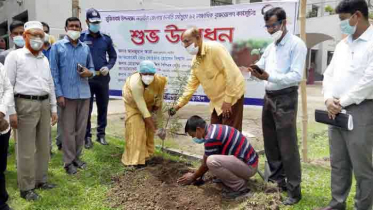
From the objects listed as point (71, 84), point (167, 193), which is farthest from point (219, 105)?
point (71, 84)

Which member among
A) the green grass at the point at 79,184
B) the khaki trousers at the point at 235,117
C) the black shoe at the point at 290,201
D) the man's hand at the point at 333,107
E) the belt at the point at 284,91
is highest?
the belt at the point at 284,91

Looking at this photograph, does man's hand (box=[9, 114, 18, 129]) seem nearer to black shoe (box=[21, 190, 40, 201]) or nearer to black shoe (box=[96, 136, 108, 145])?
black shoe (box=[21, 190, 40, 201])

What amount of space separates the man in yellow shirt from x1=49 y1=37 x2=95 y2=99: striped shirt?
1426 mm

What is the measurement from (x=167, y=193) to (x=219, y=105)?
3.89 feet

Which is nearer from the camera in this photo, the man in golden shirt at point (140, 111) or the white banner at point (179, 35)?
the man in golden shirt at point (140, 111)

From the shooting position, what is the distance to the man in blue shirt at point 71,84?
13.0 ft

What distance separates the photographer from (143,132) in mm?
4266

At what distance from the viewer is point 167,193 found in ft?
11.3

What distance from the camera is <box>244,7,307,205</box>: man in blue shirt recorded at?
307cm

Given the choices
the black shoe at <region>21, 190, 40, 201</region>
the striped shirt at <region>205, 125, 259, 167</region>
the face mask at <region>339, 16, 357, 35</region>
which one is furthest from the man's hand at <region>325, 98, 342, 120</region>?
the black shoe at <region>21, 190, 40, 201</region>

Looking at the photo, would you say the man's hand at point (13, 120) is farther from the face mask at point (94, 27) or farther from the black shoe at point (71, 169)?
the face mask at point (94, 27)

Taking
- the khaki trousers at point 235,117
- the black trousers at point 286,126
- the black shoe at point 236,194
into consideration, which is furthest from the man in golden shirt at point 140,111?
the black trousers at point 286,126

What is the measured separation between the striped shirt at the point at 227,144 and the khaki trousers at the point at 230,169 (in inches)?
2.4

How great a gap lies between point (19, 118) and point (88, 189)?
1.10 m
